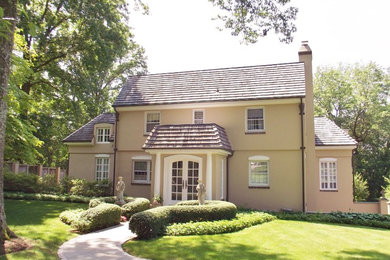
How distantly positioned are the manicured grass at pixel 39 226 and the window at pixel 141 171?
4.30 metres

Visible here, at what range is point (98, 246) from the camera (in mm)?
10164

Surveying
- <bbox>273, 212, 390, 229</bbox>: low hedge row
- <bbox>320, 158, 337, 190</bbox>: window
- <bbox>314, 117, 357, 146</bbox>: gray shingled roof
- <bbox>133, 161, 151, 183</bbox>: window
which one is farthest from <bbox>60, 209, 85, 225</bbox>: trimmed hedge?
<bbox>314, 117, 357, 146</bbox>: gray shingled roof

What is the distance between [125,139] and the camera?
882 inches

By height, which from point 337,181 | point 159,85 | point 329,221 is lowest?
point 329,221

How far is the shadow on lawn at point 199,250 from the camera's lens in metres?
9.20

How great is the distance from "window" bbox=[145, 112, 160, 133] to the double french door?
438 cm

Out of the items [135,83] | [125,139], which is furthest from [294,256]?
[135,83]

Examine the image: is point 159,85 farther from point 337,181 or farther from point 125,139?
point 337,181

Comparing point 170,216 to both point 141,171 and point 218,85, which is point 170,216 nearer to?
point 141,171

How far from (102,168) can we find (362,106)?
109ft

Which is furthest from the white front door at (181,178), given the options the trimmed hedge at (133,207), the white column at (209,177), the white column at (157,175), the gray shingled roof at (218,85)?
the gray shingled roof at (218,85)

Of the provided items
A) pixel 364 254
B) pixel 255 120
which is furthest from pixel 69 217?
pixel 255 120

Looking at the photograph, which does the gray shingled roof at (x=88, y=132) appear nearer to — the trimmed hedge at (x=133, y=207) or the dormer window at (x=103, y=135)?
the dormer window at (x=103, y=135)

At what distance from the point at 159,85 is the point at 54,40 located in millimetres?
8738
